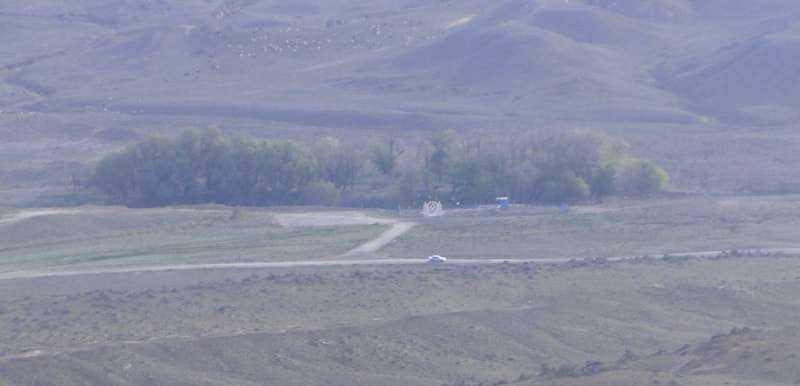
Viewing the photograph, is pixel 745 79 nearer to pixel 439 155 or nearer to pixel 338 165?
pixel 439 155

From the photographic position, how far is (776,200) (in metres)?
51.7

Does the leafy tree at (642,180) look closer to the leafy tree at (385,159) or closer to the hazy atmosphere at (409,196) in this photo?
the hazy atmosphere at (409,196)

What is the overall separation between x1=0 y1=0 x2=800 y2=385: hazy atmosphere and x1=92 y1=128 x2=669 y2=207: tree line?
0.47 ft

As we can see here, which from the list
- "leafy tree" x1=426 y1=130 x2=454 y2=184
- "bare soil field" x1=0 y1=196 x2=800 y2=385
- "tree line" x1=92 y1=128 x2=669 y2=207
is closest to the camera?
"bare soil field" x1=0 y1=196 x2=800 y2=385

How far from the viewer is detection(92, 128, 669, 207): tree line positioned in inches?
2339

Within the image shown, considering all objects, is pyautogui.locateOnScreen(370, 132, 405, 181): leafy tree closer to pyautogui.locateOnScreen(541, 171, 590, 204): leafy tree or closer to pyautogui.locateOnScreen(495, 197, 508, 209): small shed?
pyautogui.locateOnScreen(541, 171, 590, 204): leafy tree

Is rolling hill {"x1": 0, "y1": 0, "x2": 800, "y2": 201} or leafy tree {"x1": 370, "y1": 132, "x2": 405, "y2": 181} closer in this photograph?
leafy tree {"x1": 370, "y1": 132, "x2": 405, "y2": 181}

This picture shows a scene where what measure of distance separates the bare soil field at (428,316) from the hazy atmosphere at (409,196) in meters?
0.09

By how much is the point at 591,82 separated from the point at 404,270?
64974 millimetres

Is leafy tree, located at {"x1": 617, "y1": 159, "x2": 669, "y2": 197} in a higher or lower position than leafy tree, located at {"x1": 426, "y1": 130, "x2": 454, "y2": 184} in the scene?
lower

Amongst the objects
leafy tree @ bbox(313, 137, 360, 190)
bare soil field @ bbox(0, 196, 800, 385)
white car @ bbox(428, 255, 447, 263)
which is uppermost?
leafy tree @ bbox(313, 137, 360, 190)

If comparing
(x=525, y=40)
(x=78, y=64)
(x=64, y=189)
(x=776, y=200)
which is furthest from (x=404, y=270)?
(x=78, y=64)

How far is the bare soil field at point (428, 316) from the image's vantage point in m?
24.9

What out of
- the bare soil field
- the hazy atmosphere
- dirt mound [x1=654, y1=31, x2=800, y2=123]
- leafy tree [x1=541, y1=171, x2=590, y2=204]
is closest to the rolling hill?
dirt mound [x1=654, y1=31, x2=800, y2=123]
